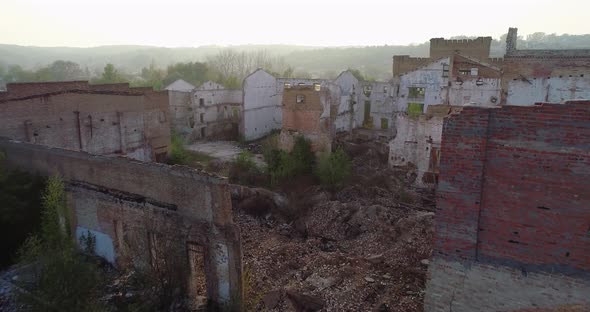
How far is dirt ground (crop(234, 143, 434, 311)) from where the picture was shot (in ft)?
37.7

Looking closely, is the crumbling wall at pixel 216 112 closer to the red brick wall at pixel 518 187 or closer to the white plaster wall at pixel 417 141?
the white plaster wall at pixel 417 141

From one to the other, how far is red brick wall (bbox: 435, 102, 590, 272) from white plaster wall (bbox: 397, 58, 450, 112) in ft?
73.2

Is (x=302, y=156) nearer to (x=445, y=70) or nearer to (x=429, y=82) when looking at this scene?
(x=429, y=82)

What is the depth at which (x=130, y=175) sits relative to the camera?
12391 millimetres

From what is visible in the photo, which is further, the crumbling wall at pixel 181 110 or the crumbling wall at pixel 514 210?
the crumbling wall at pixel 181 110

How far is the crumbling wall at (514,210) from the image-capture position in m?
6.30

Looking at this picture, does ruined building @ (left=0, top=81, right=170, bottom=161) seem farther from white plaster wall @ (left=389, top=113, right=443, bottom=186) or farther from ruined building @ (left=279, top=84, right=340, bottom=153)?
white plaster wall @ (left=389, top=113, right=443, bottom=186)

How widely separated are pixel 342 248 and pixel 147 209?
23.1ft

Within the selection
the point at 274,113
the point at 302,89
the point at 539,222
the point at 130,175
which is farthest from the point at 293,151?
the point at 539,222

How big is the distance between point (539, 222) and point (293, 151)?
55.3ft

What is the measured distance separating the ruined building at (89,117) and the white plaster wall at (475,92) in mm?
17793

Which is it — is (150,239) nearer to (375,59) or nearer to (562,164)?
A: (562,164)

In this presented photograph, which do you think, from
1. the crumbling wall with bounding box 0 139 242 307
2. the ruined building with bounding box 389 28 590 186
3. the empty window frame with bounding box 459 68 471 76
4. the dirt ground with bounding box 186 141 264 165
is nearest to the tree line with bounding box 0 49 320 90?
the dirt ground with bounding box 186 141 264 165

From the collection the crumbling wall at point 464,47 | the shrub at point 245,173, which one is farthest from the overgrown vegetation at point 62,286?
the crumbling wall at point 464,47
